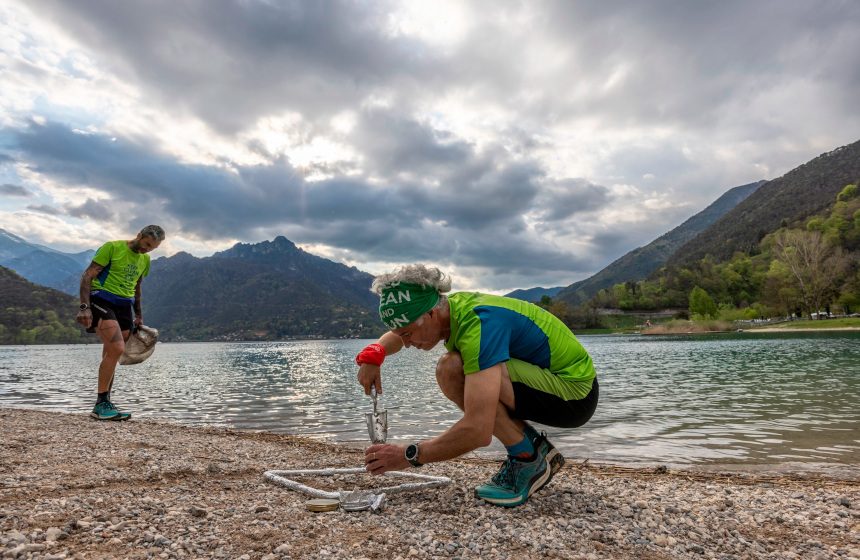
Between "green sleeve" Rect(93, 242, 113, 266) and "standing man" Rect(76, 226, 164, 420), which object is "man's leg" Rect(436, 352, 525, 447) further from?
"green sleeve" Rect(93, 242, 113, 266)

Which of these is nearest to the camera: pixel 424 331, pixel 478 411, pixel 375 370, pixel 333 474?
pixel 478 411

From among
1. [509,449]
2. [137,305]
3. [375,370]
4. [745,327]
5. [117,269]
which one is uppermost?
[117,269]

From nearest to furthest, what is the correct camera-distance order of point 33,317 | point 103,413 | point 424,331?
1. point 424,331
2. point 103,413
3. point 33,317

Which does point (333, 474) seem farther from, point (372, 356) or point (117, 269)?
point (117, 269)

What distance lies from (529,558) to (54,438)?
23.2 feet

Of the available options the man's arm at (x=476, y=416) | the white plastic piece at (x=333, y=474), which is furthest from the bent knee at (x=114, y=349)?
the man's arm at (x=476, y=416)

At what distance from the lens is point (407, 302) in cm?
392

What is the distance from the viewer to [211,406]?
610 inches

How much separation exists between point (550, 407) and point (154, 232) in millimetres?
8082

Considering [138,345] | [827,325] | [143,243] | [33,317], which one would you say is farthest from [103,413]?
[33,317]

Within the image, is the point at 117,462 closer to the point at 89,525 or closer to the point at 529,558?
the point at 89,525

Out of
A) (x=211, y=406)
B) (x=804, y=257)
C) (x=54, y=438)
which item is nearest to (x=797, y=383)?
(x=211, y=406)

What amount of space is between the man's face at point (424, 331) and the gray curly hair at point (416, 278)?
271mm

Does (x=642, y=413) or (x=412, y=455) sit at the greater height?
(x=412, y=455)
